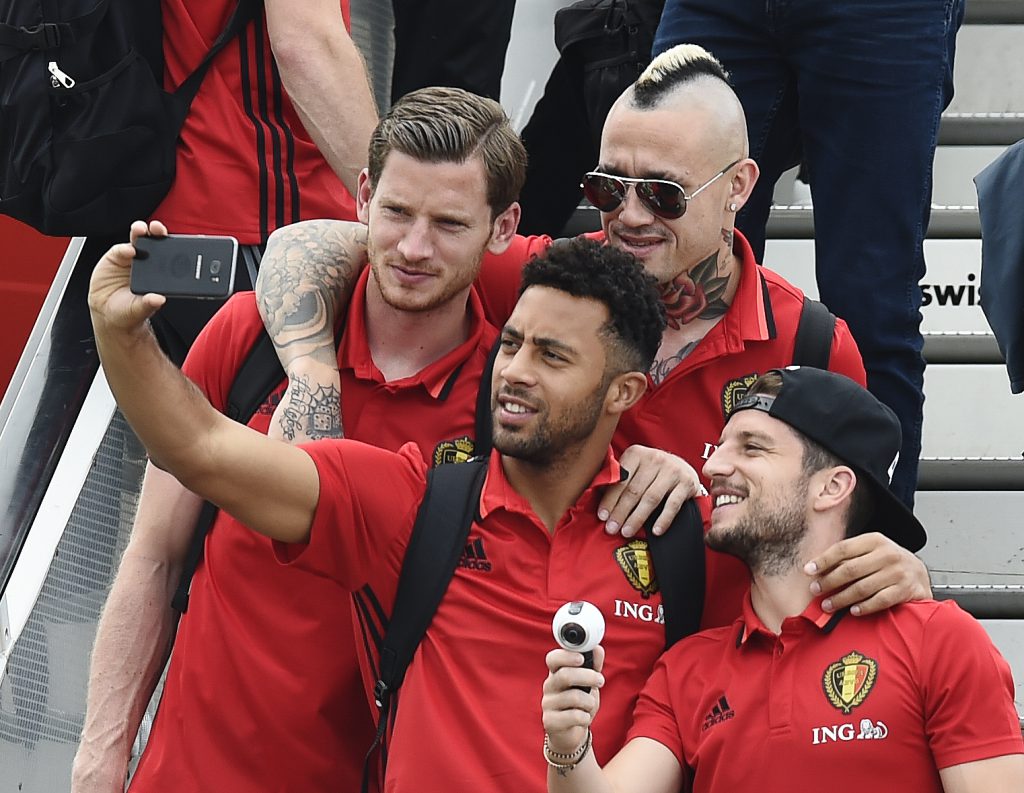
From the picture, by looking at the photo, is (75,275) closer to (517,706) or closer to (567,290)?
(567,290)

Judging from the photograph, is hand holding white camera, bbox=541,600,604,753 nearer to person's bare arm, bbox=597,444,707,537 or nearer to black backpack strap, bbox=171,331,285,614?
person's bare arm, bbox=597,444,707,537

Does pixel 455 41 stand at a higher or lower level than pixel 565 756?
higher

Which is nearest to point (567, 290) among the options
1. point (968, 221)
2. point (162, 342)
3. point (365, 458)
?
point (365, 458)

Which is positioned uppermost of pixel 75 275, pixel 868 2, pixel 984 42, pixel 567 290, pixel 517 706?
pixel 984 42

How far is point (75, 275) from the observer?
168 inches

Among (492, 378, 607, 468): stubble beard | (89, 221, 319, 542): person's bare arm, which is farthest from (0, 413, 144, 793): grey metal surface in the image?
(492, 378, 607, 468): stubble beard

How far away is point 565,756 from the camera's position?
9.28ft

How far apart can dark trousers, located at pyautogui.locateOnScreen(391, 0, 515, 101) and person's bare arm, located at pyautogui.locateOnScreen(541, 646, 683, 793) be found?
2.20m

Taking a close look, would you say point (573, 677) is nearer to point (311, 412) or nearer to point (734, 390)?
point (311, 412)

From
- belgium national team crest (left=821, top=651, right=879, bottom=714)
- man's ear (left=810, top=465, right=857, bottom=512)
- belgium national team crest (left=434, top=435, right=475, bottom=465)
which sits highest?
belgium national team crest (left=434, top=435, right=475, bottom=465)

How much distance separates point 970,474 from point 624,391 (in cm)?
215

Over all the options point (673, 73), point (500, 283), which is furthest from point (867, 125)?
point (500, 283)

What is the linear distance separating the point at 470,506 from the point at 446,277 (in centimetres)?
48

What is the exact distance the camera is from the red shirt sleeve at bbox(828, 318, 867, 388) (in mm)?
3738
